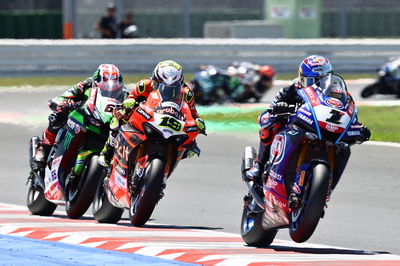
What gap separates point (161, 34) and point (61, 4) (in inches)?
479

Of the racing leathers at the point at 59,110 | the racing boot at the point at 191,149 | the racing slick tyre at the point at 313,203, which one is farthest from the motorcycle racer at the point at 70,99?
the racing slick tyre at the point at 313,203

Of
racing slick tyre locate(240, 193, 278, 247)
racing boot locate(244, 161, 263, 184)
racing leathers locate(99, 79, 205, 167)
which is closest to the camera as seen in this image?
racing slick tyre locate(240, 193, 278, 247)

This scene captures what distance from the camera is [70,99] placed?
1139cm

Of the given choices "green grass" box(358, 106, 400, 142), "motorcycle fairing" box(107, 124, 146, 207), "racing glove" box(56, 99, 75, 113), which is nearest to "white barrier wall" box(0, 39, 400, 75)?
"green grass" box(358, 106, 400, 142)

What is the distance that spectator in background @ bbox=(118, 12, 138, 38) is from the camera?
2783cm

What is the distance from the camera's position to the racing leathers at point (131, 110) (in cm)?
1031

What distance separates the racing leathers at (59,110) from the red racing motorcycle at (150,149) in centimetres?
105

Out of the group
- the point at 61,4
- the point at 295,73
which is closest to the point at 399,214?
the point at 295,73

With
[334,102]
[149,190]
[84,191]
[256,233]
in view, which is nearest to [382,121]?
[84,191]

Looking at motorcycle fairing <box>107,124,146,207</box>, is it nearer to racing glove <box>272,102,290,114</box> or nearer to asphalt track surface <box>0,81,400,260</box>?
asphalt track surface <box>0,81,400,260</box>

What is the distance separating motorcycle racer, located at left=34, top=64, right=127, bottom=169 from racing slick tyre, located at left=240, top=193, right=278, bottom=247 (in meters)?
2.33

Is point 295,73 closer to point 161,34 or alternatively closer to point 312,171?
point 161,34

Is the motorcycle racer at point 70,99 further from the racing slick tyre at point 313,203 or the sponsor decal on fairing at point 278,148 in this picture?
the racing slick tyre at point 313,203

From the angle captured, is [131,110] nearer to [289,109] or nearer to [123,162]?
[123,162]
